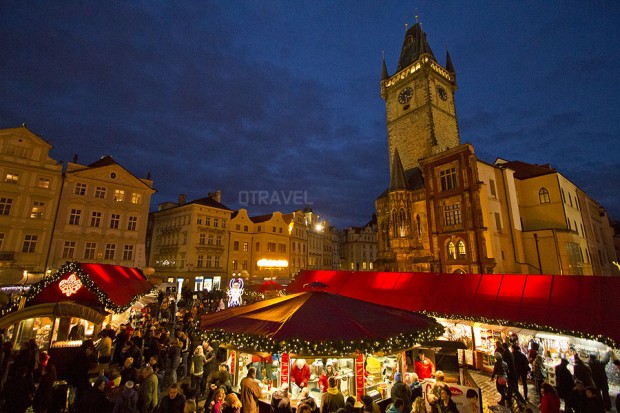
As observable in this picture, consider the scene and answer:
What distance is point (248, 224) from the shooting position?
→ 44.0m

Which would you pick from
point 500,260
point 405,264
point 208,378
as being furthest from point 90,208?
point 500,260

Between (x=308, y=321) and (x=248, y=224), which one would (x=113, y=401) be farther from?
(x=248, y=224)

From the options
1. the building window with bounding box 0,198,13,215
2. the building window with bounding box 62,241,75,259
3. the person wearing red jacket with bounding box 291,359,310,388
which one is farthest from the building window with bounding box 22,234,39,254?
the person wearing red jacket with bounding box 291,359,310,388

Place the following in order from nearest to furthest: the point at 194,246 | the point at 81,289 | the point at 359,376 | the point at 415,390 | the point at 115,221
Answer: the point at 359,376, the point at 415,390, the point at 81,289, the point at 115,221, the point at 194,246

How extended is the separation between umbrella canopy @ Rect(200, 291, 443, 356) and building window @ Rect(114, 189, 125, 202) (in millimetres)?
27300

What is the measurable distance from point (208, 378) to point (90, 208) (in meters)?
25.7

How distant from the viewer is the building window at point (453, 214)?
80.9 feet

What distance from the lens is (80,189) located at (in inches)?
1057

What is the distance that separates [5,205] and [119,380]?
26.3 metres

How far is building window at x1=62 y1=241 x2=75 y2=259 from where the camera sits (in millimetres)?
25272

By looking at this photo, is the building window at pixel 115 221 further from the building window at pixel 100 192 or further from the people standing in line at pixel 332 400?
the people standing in line at pixel 332 400

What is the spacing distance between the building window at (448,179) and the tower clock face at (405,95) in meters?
17.1

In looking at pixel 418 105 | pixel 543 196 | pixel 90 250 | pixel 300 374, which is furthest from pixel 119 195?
pixel 543 196

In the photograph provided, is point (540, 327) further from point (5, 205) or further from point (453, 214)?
point (5, 205)
